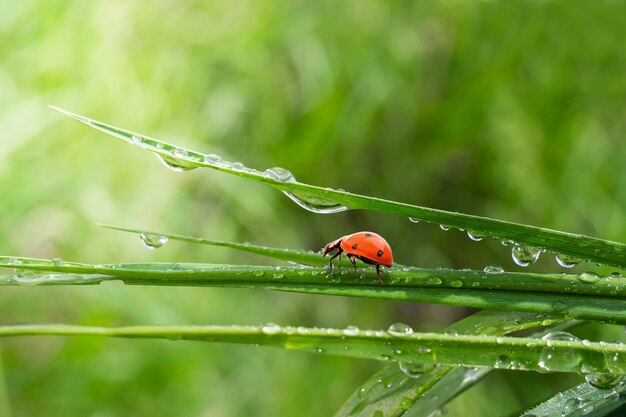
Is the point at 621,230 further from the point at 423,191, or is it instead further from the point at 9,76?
the point at 9,76

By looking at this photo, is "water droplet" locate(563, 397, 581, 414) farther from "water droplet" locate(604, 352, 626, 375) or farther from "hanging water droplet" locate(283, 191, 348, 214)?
"hanging water droplet" locate(283, 191, 348, 214)

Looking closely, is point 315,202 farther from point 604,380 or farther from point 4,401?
point 4,401

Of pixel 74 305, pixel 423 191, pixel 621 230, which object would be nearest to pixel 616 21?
pixel 621 230

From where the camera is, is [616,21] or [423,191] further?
[423,191]

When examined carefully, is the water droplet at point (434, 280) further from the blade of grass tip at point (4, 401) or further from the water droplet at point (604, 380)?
the blade of grass tip at point (4, 401)

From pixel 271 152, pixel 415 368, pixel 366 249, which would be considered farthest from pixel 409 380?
pixel 271 152

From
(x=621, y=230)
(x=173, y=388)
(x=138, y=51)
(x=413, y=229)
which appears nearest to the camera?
(x=173, y=388)

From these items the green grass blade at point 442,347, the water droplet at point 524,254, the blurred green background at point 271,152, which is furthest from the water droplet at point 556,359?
the blurred green background at point 271,152

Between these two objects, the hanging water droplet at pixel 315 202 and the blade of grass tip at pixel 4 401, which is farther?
the blade of grass tip at pixel 4 401
